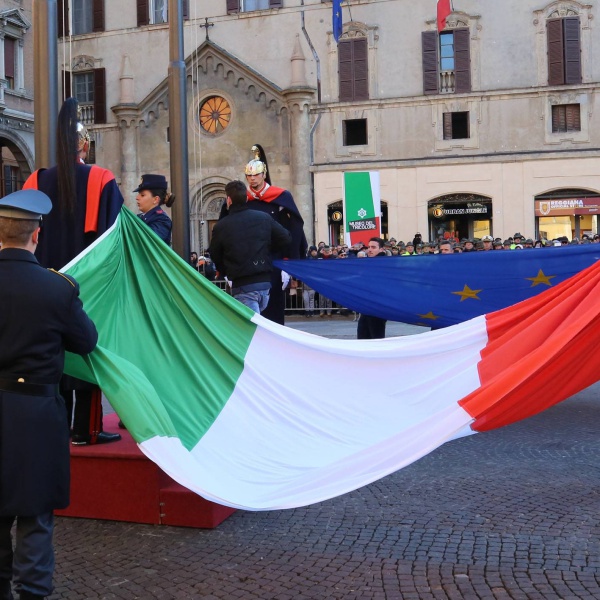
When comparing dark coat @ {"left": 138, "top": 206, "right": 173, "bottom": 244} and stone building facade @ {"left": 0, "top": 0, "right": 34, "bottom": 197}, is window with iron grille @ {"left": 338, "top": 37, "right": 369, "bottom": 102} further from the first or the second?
dark coat @ {"left": 138, "top": 206, "right": 173, "bottom": 244}

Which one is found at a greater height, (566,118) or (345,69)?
(345,69)

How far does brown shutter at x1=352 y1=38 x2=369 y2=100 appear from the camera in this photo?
31719 millimetres

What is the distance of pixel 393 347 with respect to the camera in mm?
5359

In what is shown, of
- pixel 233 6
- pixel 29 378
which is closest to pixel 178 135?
pixel 29 378

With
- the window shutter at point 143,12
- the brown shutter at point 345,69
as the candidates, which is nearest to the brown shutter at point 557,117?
the brown shutter at point 345,69

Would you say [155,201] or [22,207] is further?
[155,201]

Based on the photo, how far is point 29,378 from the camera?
3.41 m

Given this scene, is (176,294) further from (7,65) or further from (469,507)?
(7,65)

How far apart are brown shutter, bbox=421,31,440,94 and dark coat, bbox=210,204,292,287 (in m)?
25.0

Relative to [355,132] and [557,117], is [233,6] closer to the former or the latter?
[355,132]

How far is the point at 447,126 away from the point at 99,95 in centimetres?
1487

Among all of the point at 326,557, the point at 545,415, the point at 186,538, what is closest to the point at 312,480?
the point at 326,557

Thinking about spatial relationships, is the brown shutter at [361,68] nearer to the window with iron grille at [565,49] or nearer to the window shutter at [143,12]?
the window with iron grille at [565,49]

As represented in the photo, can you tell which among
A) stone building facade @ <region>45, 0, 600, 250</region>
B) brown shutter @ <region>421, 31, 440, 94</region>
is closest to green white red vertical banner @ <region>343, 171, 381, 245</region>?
stone building facade @ <region>45, 0, 600, 250</region>
